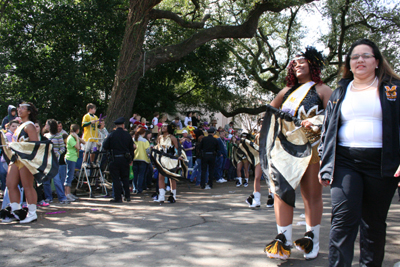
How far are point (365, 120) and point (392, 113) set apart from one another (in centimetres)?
20

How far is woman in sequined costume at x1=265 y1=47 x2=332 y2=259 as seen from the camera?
3871 millimetres

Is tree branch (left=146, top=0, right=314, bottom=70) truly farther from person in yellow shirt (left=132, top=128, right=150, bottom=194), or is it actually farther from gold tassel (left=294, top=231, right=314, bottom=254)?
gold tassel (left=294, top=231, right=314, bottom=254)

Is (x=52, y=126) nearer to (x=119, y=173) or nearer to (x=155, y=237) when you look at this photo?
(x=119, y=173)

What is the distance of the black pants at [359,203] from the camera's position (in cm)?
288

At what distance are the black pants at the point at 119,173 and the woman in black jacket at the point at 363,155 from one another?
6.50m

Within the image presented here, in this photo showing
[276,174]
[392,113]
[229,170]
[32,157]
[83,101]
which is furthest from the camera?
[83,101]

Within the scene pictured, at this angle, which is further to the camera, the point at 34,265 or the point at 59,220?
the point at 59,220

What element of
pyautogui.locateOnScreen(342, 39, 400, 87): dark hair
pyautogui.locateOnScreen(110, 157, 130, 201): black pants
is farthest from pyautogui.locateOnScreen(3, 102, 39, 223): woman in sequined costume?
pyautogui.locateOnScreen(342, 39, 400, 87): dark hair

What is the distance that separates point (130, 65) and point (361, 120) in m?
11.2

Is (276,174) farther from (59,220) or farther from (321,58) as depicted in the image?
(59,220)

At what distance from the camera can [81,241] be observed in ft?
16.1

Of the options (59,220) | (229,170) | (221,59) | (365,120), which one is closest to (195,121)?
(229,170)

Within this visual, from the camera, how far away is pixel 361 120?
3018mm

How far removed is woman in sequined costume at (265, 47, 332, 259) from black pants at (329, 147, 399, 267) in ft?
2.86
